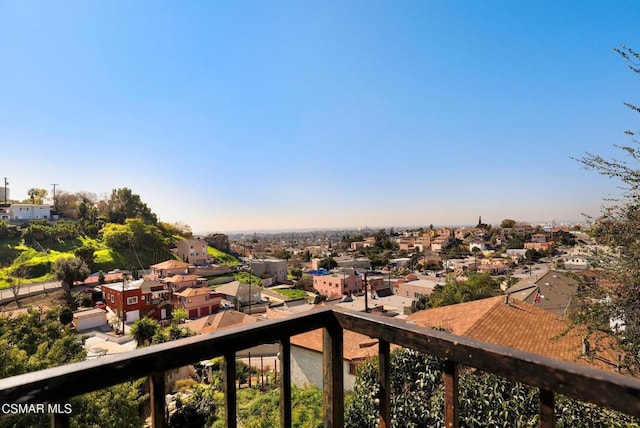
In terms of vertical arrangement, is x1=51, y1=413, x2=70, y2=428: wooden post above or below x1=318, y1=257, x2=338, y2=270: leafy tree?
above

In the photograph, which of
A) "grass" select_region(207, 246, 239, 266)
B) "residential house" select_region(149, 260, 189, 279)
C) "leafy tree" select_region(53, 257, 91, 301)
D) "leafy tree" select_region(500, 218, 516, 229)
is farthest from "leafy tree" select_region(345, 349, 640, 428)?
"leafy tree" select_region(500, 218, 516, 229)

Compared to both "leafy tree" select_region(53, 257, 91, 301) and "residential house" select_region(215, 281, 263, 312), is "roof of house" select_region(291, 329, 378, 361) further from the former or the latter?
"leafy tree" select_region(53, 257, 91, 301)

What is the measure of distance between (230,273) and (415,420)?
121 ft

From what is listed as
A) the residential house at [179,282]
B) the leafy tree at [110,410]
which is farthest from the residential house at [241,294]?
the leafy tree at [110,410]

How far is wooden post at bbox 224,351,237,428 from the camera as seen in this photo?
0.96m

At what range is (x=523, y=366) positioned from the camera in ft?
2.55

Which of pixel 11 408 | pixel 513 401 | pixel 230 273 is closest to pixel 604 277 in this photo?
pixel 513 401

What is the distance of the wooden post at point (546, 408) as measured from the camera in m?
0.77

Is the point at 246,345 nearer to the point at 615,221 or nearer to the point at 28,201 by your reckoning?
the point at 615,221

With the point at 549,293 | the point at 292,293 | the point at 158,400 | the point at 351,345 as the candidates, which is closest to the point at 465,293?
the point at 549,293

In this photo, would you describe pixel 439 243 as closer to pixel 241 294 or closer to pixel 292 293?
pixel 292 293

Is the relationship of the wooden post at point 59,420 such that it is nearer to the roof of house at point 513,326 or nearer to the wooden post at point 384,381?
the wooden post at point 384,381

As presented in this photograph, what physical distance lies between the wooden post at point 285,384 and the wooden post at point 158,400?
1.16ft

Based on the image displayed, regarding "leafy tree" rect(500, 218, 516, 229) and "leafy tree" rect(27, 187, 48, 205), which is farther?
"leafy tree" rect(500, 218, 516, 229)
